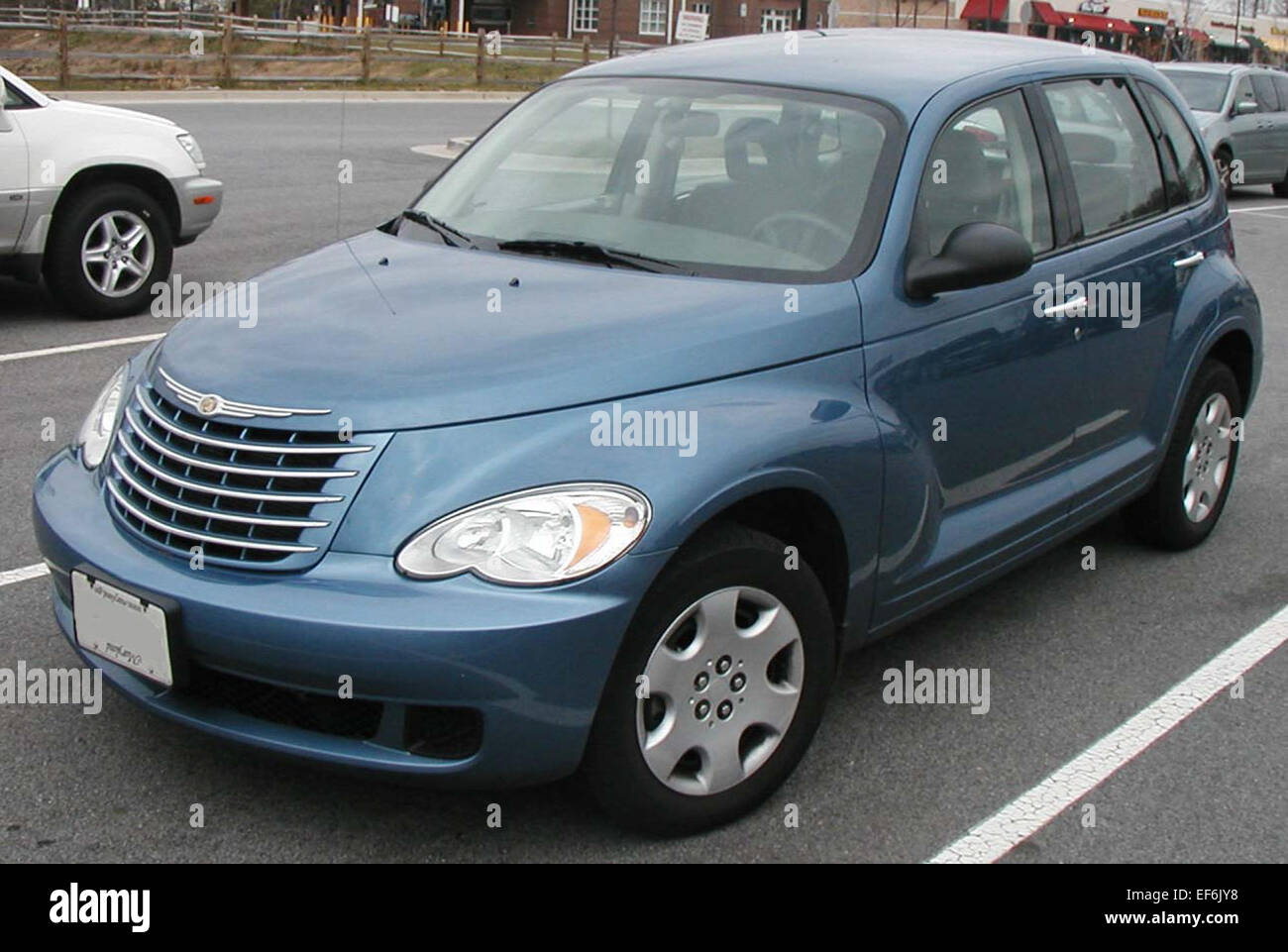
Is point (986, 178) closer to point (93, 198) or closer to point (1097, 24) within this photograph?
point (93, 198)

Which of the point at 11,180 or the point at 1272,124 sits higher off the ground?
the point at 1272,124

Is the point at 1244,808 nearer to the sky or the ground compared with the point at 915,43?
nearer to the ground

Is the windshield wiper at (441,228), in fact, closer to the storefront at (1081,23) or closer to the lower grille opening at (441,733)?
the lower grille opening at (441,733)

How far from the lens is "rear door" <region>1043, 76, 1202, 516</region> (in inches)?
189

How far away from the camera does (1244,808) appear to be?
3865mm

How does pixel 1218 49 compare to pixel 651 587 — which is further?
pixel 1218 49

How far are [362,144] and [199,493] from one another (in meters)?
16.3

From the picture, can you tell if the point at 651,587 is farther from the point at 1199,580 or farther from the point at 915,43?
the point at 1199,580

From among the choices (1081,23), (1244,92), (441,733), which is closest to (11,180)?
(441,733)

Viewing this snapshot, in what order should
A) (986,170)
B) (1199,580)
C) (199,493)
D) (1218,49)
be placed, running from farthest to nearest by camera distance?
(1218,49)
(1199,580)
(986,170)
(199,493)

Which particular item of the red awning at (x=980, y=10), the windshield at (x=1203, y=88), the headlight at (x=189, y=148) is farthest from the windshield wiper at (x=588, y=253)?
the red awning at (x=980, y=10)

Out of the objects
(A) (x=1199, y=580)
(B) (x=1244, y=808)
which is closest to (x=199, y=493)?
(B) (x=1244, y=808)

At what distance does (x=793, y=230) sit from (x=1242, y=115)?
17.2 metres

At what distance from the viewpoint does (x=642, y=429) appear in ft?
11.1
